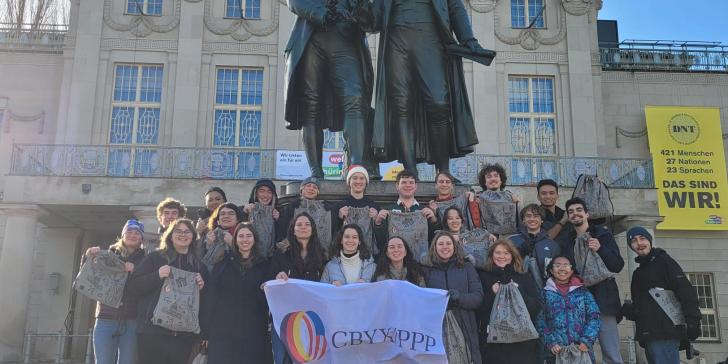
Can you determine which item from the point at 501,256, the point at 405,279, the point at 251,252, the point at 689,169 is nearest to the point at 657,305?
the point at 501,256

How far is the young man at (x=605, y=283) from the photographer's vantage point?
19.6 ft

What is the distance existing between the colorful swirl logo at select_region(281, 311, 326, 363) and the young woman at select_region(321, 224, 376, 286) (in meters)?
0.34

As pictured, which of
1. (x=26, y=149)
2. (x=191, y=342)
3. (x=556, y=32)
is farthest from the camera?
(x=556, y=32)

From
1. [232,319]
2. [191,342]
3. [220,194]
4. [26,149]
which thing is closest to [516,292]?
[232,319]

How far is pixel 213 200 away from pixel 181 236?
1.39 metres

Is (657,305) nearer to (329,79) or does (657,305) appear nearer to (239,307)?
(239,307)

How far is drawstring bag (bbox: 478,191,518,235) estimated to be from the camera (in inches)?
259

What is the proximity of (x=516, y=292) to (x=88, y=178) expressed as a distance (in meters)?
18.0

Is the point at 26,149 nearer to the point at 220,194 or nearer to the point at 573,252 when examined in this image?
the point at 220,194

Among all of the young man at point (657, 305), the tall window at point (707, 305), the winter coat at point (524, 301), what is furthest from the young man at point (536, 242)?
the tall window at point (707, 305)

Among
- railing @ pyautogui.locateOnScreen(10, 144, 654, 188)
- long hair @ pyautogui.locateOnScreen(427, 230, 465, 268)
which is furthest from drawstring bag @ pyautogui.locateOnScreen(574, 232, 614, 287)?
railing @ pyautogui.locateOnScreen(10, 144, 654, 188)

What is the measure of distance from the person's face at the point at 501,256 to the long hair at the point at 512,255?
17mm

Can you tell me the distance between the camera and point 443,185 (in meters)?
6.61

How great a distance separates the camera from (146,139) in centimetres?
2525
